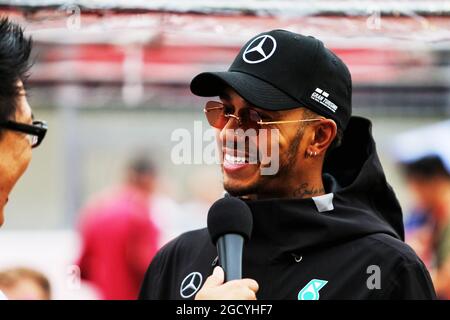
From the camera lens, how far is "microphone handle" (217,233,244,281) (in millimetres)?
2745

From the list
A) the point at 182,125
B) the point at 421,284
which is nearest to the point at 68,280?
the point at 182,125

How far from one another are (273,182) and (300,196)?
0.13 metres

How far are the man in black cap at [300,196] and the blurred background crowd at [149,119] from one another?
736 millimetres

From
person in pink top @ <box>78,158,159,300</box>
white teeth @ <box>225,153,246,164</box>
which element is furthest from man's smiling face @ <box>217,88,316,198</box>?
person in pink top @ <box>78,158,159,300</box>

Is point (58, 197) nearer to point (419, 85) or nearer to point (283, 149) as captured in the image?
point (419, 85)

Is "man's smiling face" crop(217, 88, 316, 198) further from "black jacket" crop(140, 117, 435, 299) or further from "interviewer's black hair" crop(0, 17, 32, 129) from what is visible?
"interviewer's black hair" crop(0, 17, 32, 129)

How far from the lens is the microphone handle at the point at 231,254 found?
9.00 feet

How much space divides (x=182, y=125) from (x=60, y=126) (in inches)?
44.1

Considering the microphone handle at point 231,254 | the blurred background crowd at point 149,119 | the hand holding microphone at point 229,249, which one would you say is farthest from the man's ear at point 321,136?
the blurred background crowd at point 149,119

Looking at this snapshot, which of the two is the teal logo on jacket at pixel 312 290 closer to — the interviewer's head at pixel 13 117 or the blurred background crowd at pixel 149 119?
the interviewer's head at pixel 13 117

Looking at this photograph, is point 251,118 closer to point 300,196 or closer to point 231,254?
point 300,196

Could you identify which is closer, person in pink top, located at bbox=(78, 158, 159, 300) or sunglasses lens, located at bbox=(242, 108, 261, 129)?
sunglasses lens, located at bbox=(242, 108, 261, 129)

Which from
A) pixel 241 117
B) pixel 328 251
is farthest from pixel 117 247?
pixel 328 251
